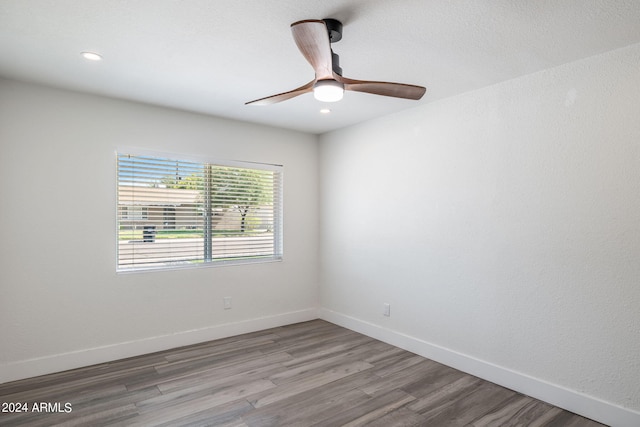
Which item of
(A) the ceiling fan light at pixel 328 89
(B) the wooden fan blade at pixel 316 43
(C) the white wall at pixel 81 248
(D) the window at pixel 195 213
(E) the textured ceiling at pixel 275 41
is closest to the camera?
(B) the wooden fan blade at pixel 316 43

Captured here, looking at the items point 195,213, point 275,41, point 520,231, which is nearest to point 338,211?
point 195,213

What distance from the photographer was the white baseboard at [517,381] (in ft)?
7.61

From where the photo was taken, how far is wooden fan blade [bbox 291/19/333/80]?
1.60 m

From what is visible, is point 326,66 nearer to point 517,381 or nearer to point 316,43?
point 316,43

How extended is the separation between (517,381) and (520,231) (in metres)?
1.14

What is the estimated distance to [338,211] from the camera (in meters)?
4.49

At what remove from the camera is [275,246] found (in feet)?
14.7

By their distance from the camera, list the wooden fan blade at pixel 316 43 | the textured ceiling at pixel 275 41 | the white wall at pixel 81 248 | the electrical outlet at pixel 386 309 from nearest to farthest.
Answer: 1. the wooden fan blade at pixel 316 43
2. the textured ceiling at pixel 275 41
3. the white wall at pixel 81 248
4. the electrical outlet at pixel 386 309

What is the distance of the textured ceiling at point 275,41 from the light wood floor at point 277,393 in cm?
238

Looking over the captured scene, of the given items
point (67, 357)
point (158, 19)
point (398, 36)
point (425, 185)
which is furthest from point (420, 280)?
point (67, 357)

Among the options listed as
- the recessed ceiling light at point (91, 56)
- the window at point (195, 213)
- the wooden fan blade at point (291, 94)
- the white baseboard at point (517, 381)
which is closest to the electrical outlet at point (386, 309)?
the white baseboard at point (517, 381)

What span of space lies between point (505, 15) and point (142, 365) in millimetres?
3710

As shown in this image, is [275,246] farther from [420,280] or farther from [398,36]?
[398,36]

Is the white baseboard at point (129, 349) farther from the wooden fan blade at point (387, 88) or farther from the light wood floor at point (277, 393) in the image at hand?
the wooden fan blade at point (387, 88)
